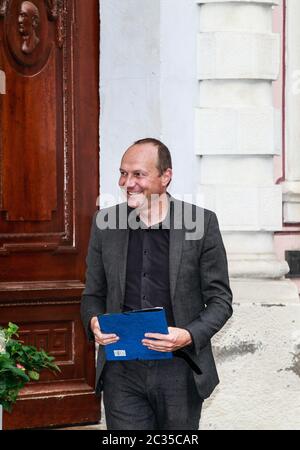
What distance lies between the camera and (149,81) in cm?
770

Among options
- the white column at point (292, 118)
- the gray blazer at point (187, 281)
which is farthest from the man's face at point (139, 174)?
the white column at point (292, 118)

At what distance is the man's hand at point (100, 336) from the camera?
184 inches

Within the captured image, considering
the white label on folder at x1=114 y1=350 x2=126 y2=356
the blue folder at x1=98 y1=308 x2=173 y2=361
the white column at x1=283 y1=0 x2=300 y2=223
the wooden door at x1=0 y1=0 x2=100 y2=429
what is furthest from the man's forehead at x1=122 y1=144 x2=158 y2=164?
the white column at x1=283 y1=0 x2=300 y2=223

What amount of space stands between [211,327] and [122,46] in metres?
3.39

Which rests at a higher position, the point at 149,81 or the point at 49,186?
the point at 149,81

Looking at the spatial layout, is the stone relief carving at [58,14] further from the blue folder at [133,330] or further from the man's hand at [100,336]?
the blue folder at [133,330]

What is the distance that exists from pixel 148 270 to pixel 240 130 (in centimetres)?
306

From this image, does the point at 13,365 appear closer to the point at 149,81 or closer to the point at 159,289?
the point at 159,289

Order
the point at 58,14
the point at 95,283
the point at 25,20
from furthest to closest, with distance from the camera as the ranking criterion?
the point at 58,14, the point at 25,20, the point at 95,283

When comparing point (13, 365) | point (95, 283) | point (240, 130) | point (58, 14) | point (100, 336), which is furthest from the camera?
point (240, 130)

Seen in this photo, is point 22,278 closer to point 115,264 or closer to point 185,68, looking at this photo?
point 185,68

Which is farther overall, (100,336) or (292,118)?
(292,118)

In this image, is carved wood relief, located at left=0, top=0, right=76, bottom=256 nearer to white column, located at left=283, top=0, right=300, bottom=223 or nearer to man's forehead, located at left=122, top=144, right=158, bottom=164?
white column, located at left=283, top=0, right=300, bottom=223

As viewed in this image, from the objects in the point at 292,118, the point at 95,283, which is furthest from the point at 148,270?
the point at 292,118
